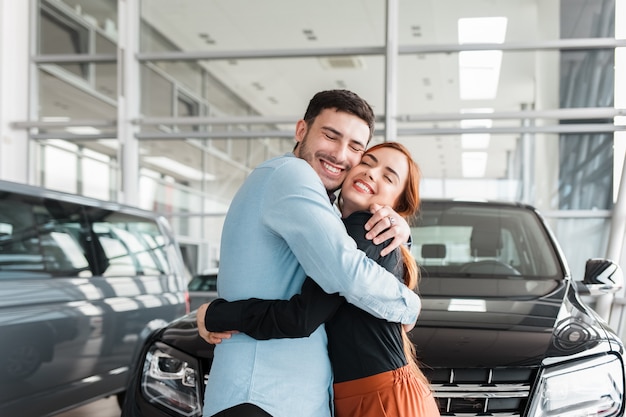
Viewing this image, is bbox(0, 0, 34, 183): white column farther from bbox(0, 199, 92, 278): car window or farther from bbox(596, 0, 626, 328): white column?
bbox(596, 0, 626, 328): white column

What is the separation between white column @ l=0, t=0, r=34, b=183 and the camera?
→ 9453 mm

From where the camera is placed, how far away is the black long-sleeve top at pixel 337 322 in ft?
5.36

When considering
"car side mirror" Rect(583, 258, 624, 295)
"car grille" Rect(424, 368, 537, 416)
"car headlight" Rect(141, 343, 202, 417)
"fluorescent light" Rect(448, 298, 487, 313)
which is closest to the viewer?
"car grille" Rect(424, 368, 537, 416)

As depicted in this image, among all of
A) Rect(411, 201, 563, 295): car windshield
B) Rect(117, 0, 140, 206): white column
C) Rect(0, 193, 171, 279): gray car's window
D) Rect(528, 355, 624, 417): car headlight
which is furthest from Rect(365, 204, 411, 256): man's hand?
Rect(117, 0, 140, 206): white column

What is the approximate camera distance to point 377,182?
6.19 ft

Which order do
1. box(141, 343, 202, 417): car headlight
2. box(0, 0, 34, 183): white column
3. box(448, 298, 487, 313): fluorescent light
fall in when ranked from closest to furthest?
box(141, 343, 202, 417): car headlight → box(448, 298, 487, 313): fluorescent light → box(0, 0, 34, 183): white column

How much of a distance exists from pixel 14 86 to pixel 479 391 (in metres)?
8.76

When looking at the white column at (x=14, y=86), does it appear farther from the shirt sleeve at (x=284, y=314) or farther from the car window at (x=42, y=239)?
the shirt sleeve at (x=284, y=314)

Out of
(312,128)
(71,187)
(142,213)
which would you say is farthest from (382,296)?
(71,187)

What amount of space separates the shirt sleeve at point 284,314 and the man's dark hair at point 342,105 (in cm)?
48

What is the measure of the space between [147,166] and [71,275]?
15.5 ft

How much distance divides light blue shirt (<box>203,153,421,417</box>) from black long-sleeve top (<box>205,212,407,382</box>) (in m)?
0.04

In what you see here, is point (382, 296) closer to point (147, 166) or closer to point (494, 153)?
point (494, 153)

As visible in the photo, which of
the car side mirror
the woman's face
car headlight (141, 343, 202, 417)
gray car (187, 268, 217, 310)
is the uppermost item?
the woman's face
